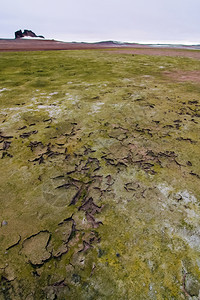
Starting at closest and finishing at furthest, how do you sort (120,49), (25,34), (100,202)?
(100,202), (120,49), (25,34)

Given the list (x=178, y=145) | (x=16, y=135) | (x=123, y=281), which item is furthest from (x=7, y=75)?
(x=123, y=281)

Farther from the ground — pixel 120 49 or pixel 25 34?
pixel 25 34

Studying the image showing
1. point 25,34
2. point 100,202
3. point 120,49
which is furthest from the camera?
point 25,34

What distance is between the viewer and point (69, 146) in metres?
2.15

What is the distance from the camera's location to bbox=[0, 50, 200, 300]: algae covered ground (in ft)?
3.42

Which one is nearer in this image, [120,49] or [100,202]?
[100,202]

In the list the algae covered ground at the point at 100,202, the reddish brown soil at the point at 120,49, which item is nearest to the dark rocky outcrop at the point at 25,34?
the reddish brown soil at the point at 120,49

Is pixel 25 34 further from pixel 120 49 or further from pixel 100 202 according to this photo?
pixel 100 202

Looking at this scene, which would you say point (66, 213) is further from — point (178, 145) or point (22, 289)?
point (178, 145)

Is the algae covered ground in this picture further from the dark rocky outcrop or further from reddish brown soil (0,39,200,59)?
the dark rocky outcrop

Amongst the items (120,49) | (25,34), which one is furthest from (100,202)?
(25,34)

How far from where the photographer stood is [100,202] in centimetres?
148

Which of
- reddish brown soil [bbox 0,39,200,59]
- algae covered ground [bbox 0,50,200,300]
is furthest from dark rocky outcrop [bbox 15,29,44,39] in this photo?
algae covered ground [bbox 0,50,200,300]

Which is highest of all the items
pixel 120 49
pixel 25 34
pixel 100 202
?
pixel 25 34
